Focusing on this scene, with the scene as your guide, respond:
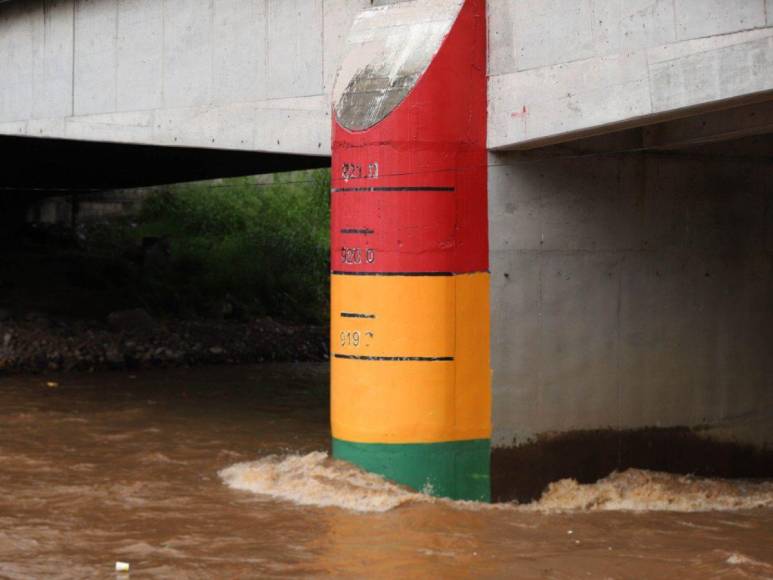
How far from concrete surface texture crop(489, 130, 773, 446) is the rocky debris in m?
11.9

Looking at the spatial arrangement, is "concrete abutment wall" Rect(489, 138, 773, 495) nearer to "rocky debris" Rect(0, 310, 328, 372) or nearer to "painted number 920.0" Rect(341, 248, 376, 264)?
"painted number 920.0" Rect(341, 248, 376, 264)

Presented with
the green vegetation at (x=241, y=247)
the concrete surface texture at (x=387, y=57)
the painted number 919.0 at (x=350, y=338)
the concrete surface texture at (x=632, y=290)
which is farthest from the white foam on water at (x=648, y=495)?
the green vegetation at (x=241, y=247)

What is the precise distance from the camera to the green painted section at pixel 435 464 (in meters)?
9.62

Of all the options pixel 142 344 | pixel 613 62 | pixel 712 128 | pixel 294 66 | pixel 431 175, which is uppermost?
pixel 294 66

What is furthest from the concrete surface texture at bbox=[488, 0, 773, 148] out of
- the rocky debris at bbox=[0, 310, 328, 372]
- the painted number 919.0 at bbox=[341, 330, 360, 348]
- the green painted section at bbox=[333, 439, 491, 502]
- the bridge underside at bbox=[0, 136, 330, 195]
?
the rocky debris at bbox=[0, 310, 328, 372]

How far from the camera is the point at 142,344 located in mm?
21203

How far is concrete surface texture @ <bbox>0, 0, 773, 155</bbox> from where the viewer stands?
8.35 m

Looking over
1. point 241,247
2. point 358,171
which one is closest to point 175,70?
point 358,171

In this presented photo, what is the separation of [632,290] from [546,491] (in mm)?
1934

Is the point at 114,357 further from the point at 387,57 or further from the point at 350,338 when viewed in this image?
the point at 387,57

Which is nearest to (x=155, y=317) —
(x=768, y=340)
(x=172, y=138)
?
(x=172, y=138)

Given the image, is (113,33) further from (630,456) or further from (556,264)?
(630,456)

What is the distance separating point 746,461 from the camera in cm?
1141

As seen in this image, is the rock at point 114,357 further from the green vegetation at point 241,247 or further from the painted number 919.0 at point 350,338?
the painted number 919.0 at point 350,338
